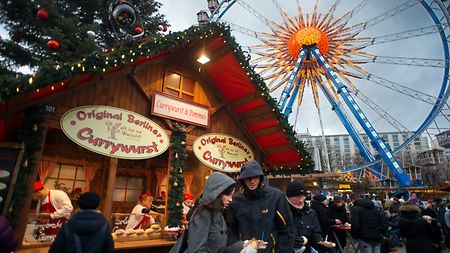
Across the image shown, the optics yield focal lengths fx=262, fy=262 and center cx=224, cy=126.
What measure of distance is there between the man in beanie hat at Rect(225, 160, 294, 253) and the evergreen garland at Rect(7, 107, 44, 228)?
3.30 meters

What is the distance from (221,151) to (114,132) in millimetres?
2749

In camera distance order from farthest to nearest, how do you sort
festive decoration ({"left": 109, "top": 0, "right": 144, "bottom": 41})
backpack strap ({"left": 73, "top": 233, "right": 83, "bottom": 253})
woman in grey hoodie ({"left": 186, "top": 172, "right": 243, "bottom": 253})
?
festive decoration ({"left": 109, "top": 0, "right": 144, "bottom": 41}) < backpack strap ({"left": 73, "top": 233, "right": 83, "bottom": 253}) < woman in grey hoodie ({"left": 186, "top": 172, "right": 243, "bottom": 253})

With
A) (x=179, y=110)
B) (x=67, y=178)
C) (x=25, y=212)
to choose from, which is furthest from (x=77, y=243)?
(x=67, y=178)

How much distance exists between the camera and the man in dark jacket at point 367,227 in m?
4.99

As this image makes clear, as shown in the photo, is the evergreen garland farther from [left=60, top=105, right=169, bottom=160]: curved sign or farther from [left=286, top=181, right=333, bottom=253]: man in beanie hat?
[left=286, top=181, right=333, bottom=253]: man in beanie hat

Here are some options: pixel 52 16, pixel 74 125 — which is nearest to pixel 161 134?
pixel 74 125

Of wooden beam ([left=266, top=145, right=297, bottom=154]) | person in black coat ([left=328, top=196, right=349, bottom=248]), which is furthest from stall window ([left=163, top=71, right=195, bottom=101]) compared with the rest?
person in black coat ([left=328, top=196, right=349, bottom=248])

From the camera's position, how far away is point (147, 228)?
5.18 meters

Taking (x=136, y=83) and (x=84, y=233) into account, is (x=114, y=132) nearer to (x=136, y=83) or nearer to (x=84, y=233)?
(x=136, y=83)

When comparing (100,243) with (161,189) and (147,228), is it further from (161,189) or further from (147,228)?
(161,189)

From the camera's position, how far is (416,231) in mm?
4598

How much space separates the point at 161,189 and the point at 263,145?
3.99 metres

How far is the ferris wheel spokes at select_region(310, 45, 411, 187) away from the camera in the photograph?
18578 mm

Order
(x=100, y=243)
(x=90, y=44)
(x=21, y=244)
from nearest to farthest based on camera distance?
1. (x=100, y=243)
2. (x=21, y=244)
3. (x=90, y=44)
